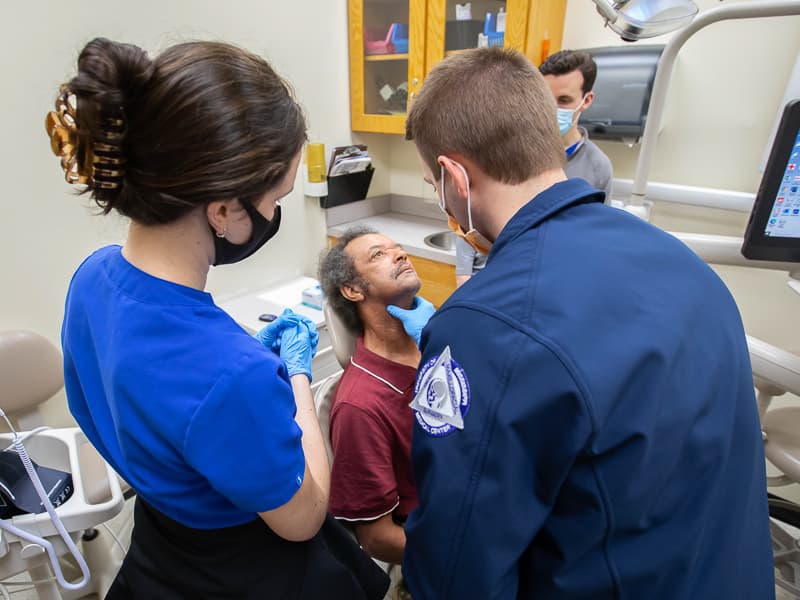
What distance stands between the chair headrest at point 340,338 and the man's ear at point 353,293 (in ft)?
0.31

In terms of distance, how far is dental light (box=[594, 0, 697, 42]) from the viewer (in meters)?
1.10

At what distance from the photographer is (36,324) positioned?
6.06ft

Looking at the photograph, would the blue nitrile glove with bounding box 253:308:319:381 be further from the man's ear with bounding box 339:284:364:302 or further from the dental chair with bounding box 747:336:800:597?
the dental chair with bounding box 747:336:800:597

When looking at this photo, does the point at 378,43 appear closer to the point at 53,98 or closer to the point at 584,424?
the point at 53,98

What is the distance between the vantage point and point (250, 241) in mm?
776

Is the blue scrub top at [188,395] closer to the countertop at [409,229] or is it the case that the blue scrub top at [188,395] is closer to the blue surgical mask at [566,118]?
the blue surgical mask at [566,118]

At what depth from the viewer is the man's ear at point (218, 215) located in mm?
686

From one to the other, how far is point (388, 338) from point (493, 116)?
83 centimetres

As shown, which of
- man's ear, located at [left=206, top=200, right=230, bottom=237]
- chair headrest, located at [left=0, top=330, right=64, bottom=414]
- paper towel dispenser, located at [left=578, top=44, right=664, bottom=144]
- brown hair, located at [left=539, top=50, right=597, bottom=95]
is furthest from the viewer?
paper towel dispenser, located at [left=578, top=44, right=664, bottom=144]

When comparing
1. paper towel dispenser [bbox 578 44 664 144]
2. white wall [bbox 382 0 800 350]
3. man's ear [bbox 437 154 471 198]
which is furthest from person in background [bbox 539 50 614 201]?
man's ear [bbox 437 154 471 198]

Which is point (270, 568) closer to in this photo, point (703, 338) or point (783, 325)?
point (703, 338)

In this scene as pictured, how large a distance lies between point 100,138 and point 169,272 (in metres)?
0.20

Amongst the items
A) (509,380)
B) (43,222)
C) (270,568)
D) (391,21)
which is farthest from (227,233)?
(391,21)

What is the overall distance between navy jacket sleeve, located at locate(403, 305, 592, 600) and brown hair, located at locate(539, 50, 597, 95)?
5.30 feet
